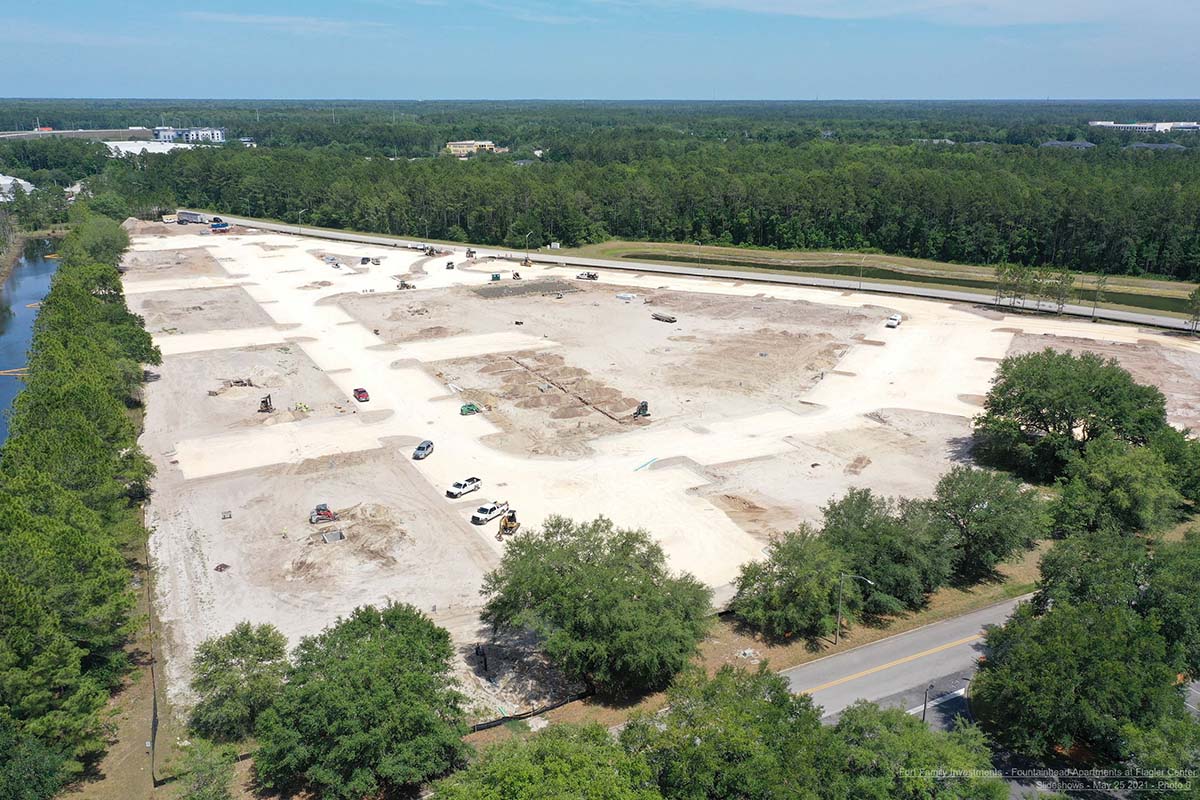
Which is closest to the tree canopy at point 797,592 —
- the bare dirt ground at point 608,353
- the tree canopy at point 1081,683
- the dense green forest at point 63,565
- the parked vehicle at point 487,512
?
the tree canopy at point 1081,683

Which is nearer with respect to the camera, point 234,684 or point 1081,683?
point 1081,683

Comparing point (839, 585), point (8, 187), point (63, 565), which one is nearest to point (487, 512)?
point (839, 585)

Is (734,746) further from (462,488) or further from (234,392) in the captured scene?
(234,392)

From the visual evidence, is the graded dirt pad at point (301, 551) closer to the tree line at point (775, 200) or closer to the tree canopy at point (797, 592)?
the tree canopy at point (797, 592)

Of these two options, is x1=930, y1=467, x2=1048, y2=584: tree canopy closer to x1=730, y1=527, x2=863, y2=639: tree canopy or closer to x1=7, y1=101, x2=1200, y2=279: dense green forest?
x1=730, y1=527, x2=863, y2=639: tree canopy

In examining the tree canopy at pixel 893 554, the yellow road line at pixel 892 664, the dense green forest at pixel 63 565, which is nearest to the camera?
the dense green forest at pixel 63 565

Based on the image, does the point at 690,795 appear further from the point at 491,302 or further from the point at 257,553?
the point at 491,302

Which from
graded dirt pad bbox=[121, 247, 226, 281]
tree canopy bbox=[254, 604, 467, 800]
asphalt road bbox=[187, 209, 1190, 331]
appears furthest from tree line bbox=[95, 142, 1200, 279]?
tree canopy bbox=[254, 604, 467, 800]
